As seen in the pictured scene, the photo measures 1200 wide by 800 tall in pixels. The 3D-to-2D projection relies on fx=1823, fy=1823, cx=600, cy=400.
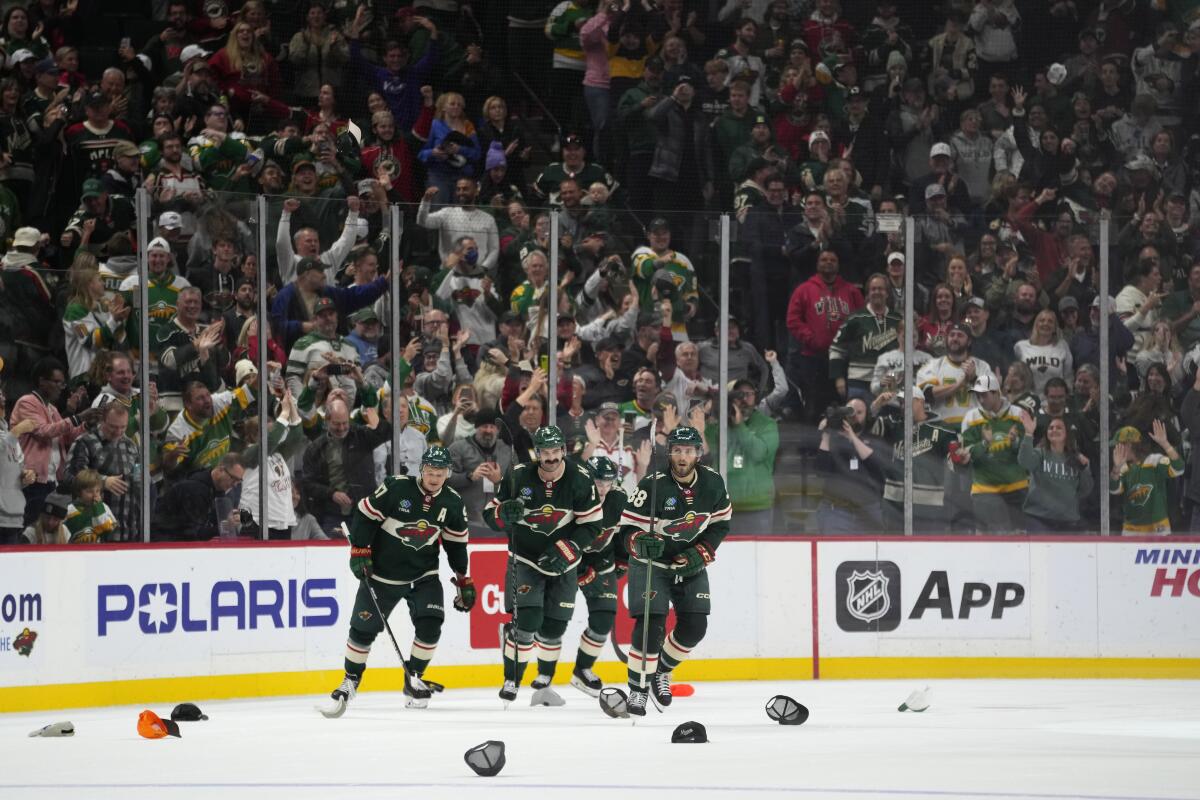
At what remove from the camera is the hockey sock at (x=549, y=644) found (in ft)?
34.0

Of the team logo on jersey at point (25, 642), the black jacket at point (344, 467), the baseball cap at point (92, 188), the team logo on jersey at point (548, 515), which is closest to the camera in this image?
the team logo on jersey at point (25, 642)

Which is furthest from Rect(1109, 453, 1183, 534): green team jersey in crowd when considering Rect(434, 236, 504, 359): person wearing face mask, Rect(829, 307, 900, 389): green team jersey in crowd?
Rect(434, 236, 504, 359): person wearing face mask

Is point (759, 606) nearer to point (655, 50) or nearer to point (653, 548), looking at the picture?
point (653, 548)

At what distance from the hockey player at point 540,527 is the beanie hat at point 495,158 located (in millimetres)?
4176

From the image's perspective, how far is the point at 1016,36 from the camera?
1559 cm

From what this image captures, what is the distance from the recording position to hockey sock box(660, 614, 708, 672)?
31.1 feet

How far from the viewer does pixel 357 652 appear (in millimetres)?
9883

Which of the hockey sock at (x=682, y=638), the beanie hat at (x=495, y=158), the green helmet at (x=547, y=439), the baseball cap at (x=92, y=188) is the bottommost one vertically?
the hockey sock at (x=682, y=638)

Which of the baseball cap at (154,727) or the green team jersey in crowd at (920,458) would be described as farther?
the green team jersey in crowd at (920,458)

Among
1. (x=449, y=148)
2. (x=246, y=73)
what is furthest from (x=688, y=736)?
(x=246, y=73)

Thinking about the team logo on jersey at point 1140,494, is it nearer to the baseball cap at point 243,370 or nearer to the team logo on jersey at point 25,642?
the baseball cap at point 243,370

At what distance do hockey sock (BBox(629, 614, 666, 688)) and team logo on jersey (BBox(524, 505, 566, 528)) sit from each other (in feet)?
2.59

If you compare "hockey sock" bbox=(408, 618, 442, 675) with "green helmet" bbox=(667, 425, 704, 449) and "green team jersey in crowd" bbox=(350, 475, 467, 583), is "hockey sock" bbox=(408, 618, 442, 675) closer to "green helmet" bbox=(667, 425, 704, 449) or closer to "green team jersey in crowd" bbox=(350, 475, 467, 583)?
"green team jersey in crowd" bbox=(350, 475, 467, 583)

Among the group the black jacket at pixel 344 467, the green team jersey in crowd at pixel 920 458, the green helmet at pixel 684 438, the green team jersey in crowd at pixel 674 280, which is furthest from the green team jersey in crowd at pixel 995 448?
the black jacket at pixel 344 467
